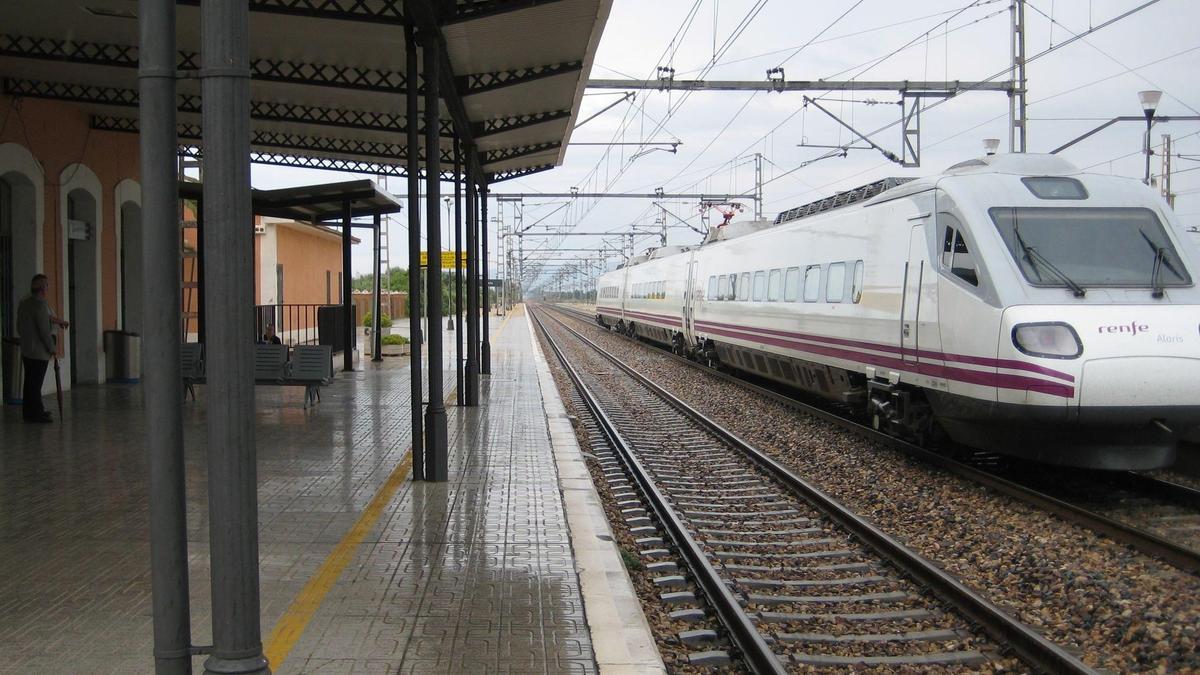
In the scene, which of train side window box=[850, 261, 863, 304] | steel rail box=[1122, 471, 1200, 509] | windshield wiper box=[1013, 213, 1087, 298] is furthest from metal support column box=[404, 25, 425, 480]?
steel rail box=[1122, 471, 1200, 509]

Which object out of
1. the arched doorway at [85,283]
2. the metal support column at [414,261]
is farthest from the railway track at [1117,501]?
the arched doorway at [85,283]

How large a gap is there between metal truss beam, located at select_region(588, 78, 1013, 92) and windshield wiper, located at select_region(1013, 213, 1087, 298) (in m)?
9.69

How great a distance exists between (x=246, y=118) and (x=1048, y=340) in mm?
6834

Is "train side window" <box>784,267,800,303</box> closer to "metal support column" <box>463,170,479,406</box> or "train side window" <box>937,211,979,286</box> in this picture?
"metal support column" <box>463,170,479,406</box>

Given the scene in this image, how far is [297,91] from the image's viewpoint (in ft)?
42.7

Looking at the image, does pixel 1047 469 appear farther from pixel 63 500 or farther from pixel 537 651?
pixel 63 500

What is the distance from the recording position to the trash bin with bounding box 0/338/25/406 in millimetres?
13055

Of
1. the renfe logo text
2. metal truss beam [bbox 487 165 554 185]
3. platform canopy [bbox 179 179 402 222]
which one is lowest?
the renfe logo text

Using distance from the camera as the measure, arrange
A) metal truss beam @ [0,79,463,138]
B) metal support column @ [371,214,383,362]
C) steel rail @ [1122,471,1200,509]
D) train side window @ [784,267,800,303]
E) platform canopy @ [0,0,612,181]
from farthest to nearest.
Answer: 1. metal support column @ [371,214,383,362]
2. train side window @ [784,267,800,303]
3. metal truss beam @ [0,79,463,138]
4. platform canopy @ [0,0,612,181]
5. steel rail @ [1122,471,1200,509]

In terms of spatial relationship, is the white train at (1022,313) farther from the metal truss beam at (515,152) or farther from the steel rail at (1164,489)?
the metal truss beam at (515,152)

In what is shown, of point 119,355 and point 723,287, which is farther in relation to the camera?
point 723,287

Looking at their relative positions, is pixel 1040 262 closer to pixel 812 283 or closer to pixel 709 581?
pixel 709 581

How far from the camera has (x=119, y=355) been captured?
655 inches

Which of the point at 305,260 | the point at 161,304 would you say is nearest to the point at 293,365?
the point at 161,304
